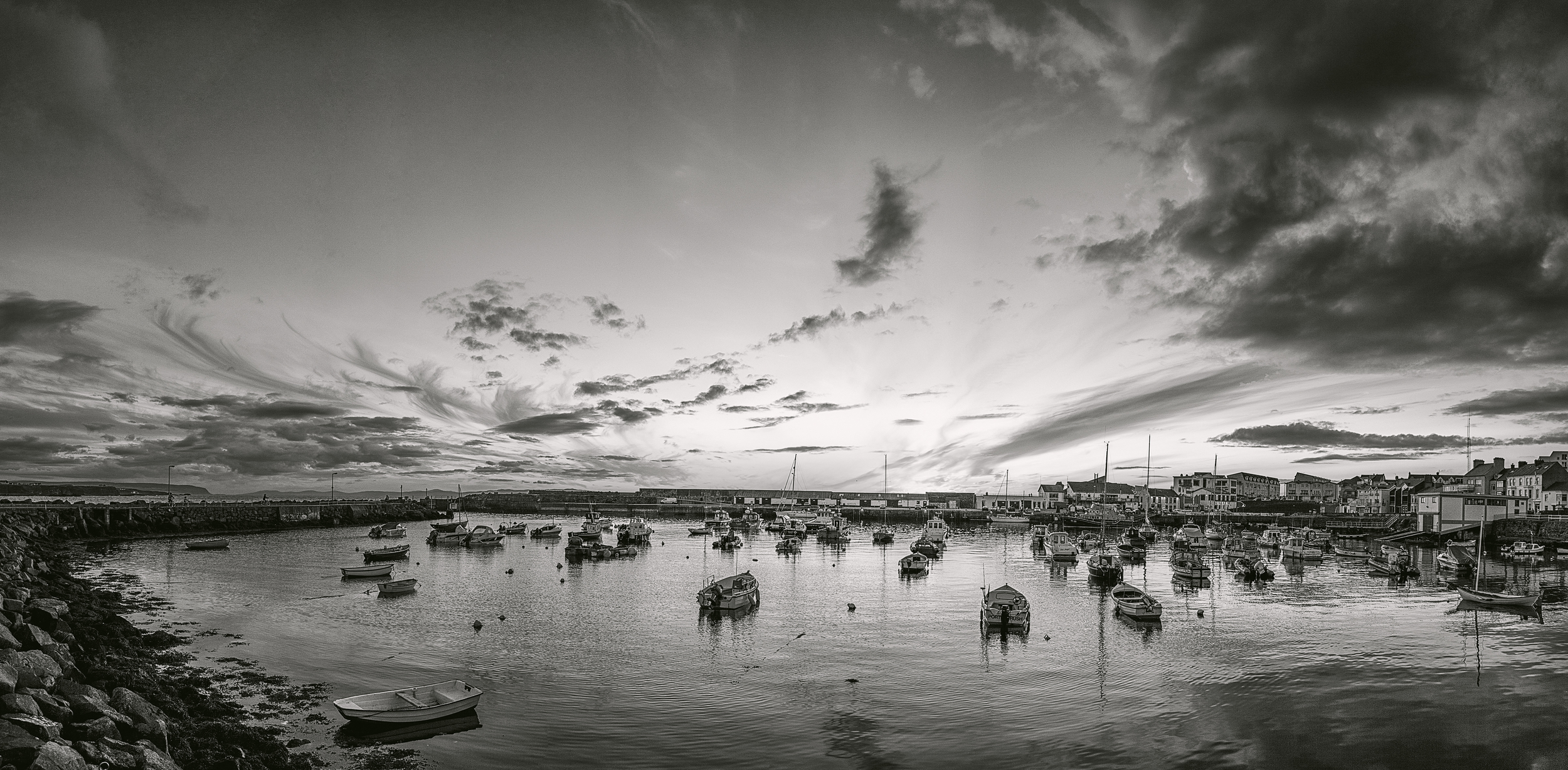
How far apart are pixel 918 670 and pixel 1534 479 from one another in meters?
158

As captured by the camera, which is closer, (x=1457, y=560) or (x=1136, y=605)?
(x=1136, y=605)

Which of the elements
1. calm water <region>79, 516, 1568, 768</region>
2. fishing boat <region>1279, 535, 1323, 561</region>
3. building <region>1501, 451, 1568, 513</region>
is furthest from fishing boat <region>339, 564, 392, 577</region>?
building <region>1501, 451, 1568, 513</region>

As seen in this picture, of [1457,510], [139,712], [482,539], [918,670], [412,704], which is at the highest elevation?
[139,712]

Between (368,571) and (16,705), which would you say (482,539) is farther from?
(16,705)

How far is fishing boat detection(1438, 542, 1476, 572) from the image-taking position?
71188 mm

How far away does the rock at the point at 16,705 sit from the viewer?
15.1m

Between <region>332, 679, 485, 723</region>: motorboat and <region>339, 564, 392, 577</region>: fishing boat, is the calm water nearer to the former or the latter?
<region>332, 679, 485, 723</region>: motorboat

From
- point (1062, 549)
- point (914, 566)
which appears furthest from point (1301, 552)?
point (914, 566)

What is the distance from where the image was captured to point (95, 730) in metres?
16.2

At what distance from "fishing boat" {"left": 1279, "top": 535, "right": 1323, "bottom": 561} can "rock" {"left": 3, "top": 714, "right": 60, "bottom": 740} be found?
96.8 m

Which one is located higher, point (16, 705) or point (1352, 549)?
point (16, 705)

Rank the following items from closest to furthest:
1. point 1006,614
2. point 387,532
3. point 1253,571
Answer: point 1006,614 → point 1253,571 → point 387,532

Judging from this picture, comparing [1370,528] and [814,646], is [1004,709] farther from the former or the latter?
[1370,528]

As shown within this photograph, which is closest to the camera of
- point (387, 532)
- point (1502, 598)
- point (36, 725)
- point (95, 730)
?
point (36, 725)
